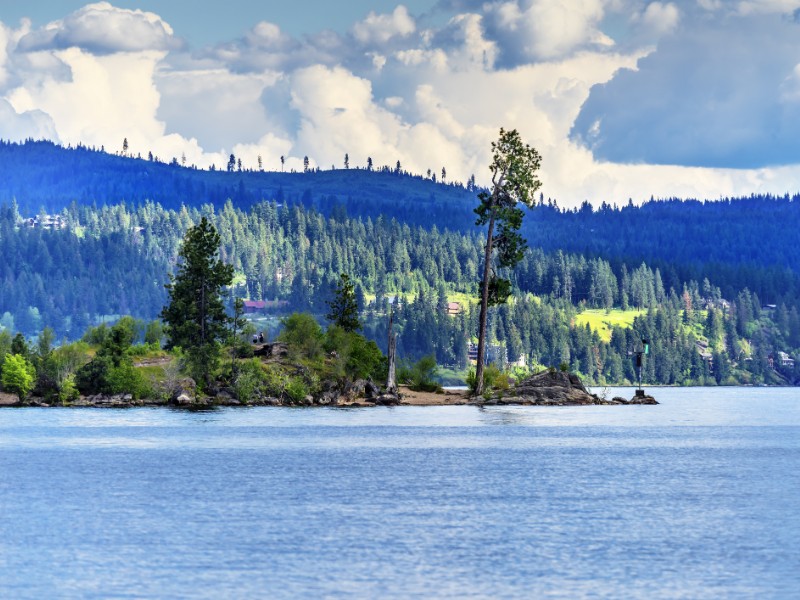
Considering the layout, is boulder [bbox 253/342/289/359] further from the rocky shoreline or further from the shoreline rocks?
the shoreline rocks

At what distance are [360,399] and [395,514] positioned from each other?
324 ft

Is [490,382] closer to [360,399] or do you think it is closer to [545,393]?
[545,393]

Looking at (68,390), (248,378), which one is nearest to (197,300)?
(248,378)

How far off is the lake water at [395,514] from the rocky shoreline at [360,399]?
39700mm

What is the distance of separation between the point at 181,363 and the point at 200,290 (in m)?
14.2

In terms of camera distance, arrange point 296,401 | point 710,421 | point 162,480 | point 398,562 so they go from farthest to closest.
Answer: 1. point 296,401
2. point 710,421
3. point 162,480
4. point 398,562

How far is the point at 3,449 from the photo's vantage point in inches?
3455

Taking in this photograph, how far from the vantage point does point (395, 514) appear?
5478 centimetres

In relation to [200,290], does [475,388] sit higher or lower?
lower

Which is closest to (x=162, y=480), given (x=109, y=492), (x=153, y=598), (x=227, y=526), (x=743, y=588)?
(x=109, y=492)

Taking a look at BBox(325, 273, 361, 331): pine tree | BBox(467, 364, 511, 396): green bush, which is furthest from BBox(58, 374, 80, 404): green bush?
BBox(467, 364, 511, 396): green bush

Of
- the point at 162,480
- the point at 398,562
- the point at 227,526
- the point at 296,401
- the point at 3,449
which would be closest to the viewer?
the point at 398,562

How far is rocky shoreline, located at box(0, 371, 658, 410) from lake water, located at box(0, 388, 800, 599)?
39.7 m

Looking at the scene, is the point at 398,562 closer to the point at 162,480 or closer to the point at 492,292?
the point at 162,480
